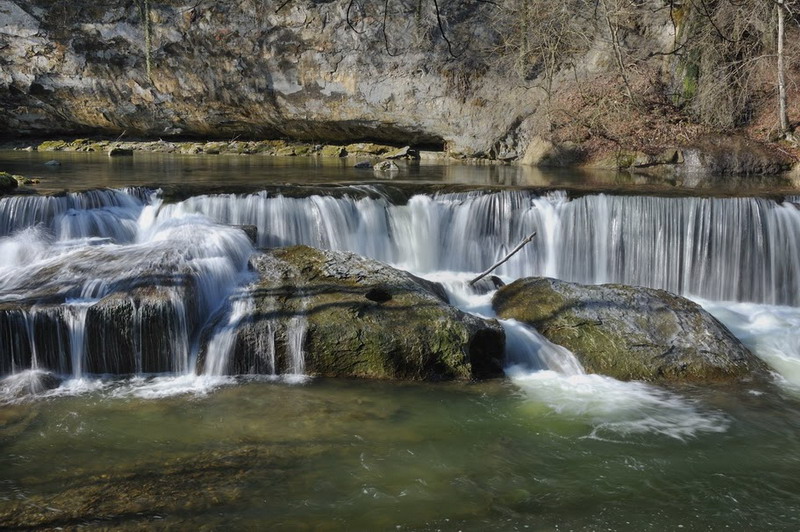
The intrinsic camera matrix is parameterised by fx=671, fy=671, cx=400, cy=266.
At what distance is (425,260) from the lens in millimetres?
9812

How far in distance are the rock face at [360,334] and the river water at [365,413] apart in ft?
0.67

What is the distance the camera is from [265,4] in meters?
20.0

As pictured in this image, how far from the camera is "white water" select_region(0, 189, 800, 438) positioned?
5.91 meters

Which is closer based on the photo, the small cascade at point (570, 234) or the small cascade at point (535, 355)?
the small cascade at point (535, 355)

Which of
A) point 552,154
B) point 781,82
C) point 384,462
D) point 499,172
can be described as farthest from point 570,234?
point 781,82

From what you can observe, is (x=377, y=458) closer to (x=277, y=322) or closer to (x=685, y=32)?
(x=277, y=322)

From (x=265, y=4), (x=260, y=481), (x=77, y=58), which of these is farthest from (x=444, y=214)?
(x=77, y=58)

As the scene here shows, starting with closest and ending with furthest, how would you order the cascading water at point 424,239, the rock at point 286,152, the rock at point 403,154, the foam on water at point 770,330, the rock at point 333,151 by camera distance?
the foam on water at point 770,330 < the cascading water at point 424,239 < the rock at point 403,154 < the rock at point 333,151 < the rock at point 286,152

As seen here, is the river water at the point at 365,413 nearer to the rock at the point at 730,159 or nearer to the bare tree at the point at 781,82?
the rock at the point at 730,159

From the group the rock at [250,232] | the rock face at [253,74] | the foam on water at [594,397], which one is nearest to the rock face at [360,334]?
the foam on water at [594,397]

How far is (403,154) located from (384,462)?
54.3ft

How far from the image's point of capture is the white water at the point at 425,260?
233 inches

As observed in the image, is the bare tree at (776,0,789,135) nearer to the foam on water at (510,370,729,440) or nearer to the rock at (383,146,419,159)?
the rock at (383,146,419,159)

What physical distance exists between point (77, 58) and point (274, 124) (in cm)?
661
